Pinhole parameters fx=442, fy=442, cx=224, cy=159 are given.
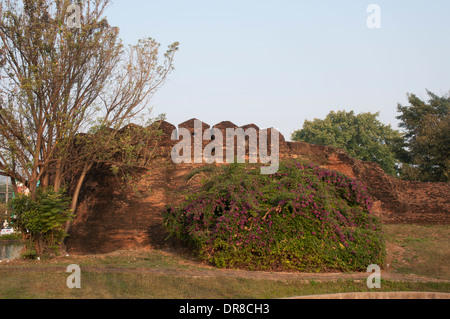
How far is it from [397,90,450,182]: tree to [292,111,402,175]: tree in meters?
6.95

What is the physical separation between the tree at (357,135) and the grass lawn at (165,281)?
918 inches

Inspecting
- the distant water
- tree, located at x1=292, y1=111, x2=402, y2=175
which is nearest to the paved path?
the distant water

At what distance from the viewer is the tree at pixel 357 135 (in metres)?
32.8

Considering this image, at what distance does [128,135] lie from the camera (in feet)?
37.7

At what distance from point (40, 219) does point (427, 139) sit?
17.7 meters

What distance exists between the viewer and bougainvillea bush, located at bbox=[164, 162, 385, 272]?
28.5 ft

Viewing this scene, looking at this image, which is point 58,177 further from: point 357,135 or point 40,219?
point 357,135

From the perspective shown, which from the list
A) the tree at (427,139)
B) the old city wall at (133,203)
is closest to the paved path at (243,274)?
the old city wall at (133,203)

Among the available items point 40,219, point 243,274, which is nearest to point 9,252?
point 40,219

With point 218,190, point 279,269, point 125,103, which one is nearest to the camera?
point 279,269

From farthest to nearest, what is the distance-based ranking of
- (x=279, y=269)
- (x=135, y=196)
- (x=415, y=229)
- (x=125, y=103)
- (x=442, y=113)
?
(x=442, y=113) → (x=415, y=229) → (x=135, y=196) → (x=125, y=103) → (x=279, y=269)

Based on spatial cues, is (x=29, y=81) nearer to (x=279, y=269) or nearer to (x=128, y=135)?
(x=128, y=135)

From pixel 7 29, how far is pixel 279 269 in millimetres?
7919
